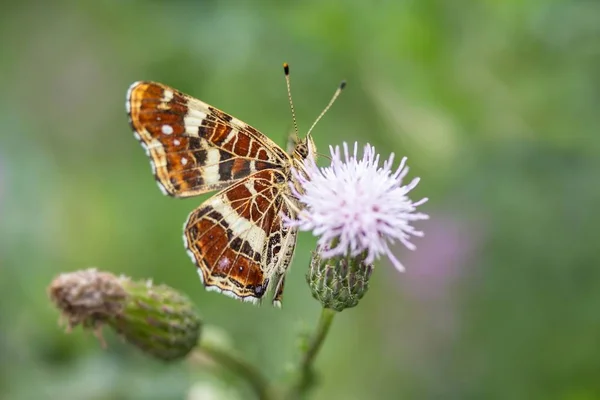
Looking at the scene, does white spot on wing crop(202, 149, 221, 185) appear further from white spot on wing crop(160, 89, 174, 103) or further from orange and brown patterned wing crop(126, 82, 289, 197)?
white spot on wing crop(160, 89, 174, 103)

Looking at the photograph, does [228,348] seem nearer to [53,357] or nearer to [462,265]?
[53,357]

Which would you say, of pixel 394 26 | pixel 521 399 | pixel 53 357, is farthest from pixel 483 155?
pixel 53 357

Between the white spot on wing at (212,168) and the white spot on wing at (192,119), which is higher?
the white spot on wing at (192,119)

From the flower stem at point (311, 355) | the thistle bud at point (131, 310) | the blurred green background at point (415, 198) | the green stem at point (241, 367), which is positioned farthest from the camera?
the blurred green background at point (415, 198)

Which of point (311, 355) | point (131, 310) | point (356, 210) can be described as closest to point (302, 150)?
point (356, 210)

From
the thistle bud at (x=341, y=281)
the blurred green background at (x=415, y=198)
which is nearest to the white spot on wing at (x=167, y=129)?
the thistle bud at (x=341, y=281)

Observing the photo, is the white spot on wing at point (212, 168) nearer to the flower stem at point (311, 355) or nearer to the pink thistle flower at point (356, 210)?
the pink thistle flower at point (356, 210)

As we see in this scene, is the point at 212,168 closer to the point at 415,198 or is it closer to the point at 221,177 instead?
the point at 221,177

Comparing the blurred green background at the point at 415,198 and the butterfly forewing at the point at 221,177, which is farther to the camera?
the blurred green background at the point at 415,198
